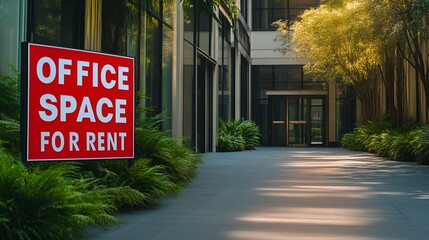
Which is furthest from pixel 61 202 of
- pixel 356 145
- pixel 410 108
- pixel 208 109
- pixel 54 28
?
pixel 356 145

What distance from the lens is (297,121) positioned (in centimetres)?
3878

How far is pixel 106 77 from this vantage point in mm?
6734

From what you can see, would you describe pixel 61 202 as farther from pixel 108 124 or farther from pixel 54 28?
pixel 54 28

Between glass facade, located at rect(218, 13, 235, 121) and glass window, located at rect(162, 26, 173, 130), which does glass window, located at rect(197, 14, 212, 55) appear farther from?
glass window, located at rect(162, 26, 173, 130)

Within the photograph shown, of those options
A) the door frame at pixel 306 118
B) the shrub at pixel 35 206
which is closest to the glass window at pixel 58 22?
the shrub at pixel 35 206

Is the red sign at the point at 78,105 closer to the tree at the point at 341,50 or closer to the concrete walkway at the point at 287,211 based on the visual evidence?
the concrete walkway at the point at 287,211

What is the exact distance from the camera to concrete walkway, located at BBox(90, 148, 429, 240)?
20.5ft

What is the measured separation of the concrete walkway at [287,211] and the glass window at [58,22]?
3.30m

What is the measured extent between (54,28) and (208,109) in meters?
14.6

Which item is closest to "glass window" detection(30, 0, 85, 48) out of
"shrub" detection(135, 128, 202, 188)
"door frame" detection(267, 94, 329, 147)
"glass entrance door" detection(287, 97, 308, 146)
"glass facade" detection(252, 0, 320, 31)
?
"shrub" detection(135, 128, 202, 188)

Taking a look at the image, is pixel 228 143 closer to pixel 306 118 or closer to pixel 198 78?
pixel 198 78

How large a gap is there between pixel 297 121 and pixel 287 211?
31.3 meters

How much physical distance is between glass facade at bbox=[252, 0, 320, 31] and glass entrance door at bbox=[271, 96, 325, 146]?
4877mm

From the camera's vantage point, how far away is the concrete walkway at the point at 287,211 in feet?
20.5
